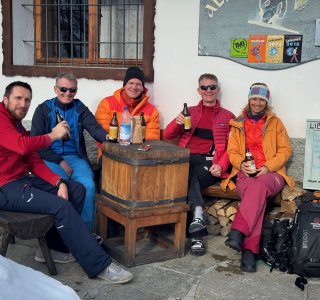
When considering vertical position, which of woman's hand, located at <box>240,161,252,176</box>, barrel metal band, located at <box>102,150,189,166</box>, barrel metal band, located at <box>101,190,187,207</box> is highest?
barrel metal band, located at <box>102,150,189,166</box>

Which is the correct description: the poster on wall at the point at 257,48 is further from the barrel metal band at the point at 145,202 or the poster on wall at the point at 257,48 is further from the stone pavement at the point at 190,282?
the stone pavement at the point at 190,282

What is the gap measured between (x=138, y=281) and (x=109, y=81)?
296cm

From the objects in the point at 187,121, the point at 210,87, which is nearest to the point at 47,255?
the point at 187,121

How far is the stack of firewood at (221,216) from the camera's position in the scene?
17.5 ft

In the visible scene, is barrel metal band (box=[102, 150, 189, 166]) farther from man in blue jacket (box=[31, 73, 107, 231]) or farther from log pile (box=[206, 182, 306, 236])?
log pile (box=[206, 182, 306, 236])

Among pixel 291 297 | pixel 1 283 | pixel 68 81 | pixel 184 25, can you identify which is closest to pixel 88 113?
pixel 68 81

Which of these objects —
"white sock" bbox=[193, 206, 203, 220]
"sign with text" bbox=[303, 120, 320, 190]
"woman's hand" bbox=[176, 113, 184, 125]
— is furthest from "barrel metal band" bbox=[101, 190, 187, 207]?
"sign with text" bbox=[303, 120, 320, 190]

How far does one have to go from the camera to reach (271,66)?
5.56m

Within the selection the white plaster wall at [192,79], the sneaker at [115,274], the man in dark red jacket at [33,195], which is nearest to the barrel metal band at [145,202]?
the man in dark red jacket at [33,195]

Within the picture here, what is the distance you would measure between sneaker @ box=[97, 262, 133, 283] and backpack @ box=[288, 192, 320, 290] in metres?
1.43

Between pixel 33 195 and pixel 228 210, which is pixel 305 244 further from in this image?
pixel 33 195

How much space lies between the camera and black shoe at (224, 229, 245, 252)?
4.39 metres

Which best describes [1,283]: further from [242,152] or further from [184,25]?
[184,25]

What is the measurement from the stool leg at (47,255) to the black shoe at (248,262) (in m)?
1.67
